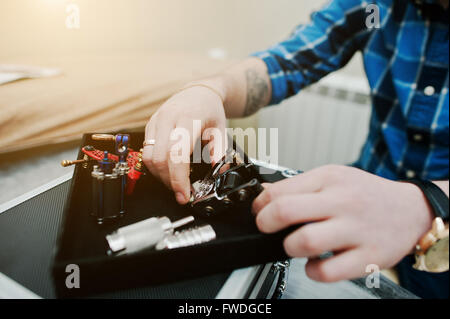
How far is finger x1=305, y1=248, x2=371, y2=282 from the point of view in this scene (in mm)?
334

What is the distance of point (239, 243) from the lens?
35cm

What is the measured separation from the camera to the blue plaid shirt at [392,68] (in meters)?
0.66

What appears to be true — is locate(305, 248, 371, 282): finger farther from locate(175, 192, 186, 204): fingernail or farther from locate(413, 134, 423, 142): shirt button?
locate(413, 134, 423, 142): shirt button

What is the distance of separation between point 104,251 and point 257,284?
19 cm

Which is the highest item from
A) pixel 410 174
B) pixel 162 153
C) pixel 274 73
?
pixel 274 73

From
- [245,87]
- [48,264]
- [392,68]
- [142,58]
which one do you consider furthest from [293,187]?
[142,58]

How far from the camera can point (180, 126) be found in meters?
0.46

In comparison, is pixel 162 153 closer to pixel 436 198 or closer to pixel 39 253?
pixel 39 253

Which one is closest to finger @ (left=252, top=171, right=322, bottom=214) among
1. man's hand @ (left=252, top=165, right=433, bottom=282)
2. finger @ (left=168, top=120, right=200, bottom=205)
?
man's hand @ (left=252, top=165, right=433, bottom=282)

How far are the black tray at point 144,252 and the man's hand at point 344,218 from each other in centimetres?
3

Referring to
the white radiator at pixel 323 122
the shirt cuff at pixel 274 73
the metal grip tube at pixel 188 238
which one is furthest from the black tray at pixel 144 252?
the white radiator at pixel 323 122

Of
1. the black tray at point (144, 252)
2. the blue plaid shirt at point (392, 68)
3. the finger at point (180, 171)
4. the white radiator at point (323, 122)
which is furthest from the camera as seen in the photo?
the white radiator at point (323, 122)

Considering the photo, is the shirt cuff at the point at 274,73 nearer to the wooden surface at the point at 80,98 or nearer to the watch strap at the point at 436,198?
the wooden surface at the point at 80,98

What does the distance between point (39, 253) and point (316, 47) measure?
0.76 m
